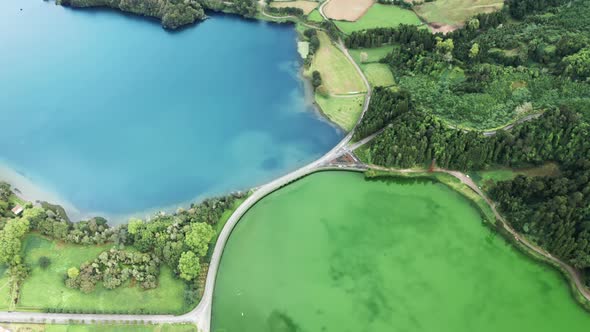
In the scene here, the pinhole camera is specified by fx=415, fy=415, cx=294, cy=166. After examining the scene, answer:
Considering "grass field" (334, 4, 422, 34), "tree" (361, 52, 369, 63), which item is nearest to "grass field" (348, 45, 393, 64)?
"tree" (361, 52, 369, 63)

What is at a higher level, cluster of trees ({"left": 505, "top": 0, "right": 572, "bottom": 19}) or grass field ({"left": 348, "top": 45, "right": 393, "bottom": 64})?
cluster of trees ({"left": 505, "top": 0, "right": 572, "bottom": 19})

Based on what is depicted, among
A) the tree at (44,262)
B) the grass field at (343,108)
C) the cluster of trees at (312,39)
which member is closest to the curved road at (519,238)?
the grass field at (343,108)

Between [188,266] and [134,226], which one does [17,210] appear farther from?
[188,266]

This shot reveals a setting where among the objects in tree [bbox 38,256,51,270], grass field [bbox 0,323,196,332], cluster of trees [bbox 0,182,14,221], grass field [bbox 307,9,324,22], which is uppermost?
grass field [bbox 307,9,324,22]

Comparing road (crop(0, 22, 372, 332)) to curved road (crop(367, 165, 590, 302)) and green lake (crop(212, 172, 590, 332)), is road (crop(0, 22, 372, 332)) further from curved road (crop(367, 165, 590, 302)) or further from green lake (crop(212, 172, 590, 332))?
curved road (crop(367, 165, 590, 302))

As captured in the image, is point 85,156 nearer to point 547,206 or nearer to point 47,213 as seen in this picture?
point 47,213

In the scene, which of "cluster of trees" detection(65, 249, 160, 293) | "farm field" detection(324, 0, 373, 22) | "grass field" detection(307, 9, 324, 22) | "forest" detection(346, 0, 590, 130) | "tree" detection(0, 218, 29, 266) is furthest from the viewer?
"grass field" detection(307, 9, 324, 22)
